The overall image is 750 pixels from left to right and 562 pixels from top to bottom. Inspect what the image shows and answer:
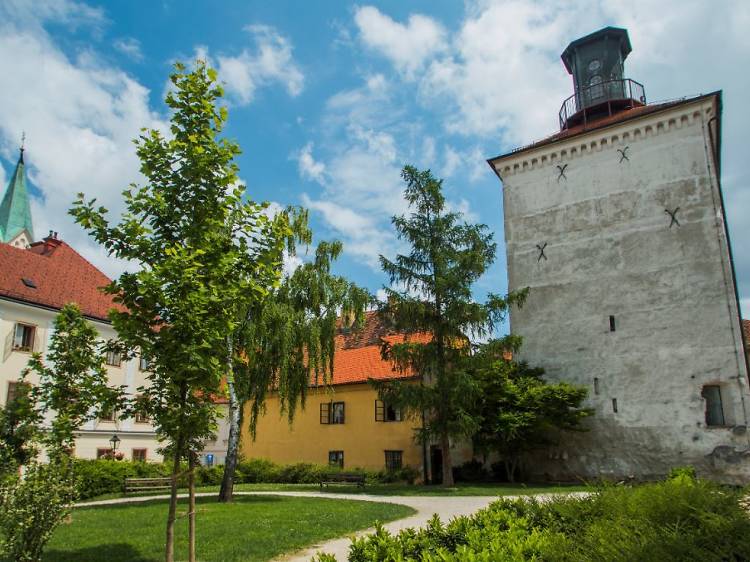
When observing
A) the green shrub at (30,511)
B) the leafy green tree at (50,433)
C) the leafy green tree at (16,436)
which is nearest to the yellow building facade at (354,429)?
the leafy green tree at (50,433)

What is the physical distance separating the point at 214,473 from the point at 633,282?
23.2 meters

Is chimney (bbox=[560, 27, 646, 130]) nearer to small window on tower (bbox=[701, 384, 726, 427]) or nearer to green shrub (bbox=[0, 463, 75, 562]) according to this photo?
→ small window on tower (bbox=[701, 384, 726, 427])

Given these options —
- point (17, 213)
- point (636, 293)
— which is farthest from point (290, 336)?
point (17, 213)

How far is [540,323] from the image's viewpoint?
1067 inches

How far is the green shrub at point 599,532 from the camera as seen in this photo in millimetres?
4406

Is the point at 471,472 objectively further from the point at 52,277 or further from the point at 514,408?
the point at 52,277

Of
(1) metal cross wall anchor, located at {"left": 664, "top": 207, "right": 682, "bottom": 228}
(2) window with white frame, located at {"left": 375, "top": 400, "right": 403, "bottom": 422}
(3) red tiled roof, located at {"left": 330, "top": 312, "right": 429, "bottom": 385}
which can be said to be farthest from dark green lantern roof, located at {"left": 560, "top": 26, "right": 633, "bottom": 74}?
(2) window with white frame, located at {"left": 375, "top": 400, "right": 403, "bottom": 422}

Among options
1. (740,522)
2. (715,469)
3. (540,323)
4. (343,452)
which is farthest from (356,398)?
(740,522)

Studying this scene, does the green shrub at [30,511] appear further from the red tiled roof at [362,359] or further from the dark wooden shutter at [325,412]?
the dark wooden shutter at [325,412]

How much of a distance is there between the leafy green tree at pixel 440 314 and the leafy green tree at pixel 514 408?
1037 millimetres

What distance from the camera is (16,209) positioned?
1989 inches

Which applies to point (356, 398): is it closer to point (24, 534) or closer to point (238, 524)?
point (238, 524)

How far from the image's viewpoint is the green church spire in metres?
49.3

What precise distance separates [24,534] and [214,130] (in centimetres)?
593
